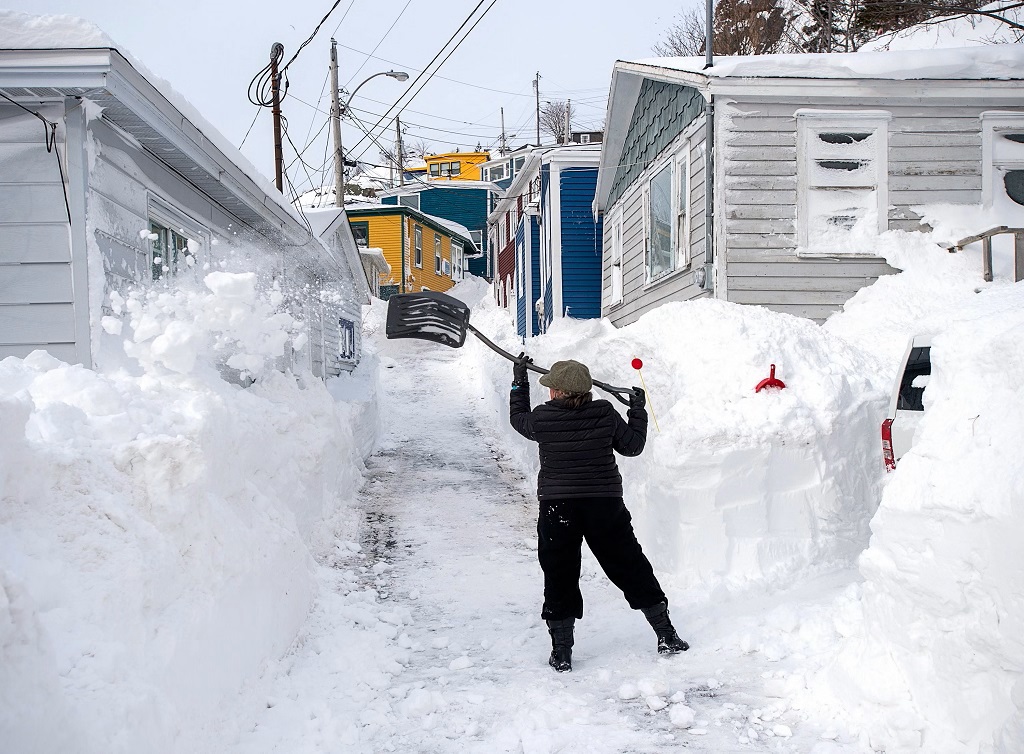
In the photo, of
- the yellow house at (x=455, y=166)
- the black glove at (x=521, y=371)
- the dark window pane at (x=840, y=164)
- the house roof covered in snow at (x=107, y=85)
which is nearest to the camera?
the black glove at (x=521, y=371)

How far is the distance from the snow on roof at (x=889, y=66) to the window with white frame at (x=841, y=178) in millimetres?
489

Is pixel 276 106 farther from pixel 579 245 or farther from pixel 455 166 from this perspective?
pixel 455 166

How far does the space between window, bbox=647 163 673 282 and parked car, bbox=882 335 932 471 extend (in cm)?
632

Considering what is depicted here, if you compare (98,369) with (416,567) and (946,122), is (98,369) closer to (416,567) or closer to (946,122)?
(416,567)

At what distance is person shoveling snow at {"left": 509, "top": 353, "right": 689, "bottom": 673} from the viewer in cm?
513

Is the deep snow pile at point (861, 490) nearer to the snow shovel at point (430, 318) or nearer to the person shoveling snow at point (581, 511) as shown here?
the person shoveling snow at point (581, 511)

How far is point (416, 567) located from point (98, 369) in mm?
3008

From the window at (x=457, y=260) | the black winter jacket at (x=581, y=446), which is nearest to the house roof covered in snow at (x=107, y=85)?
the black winter jacket at (x=581, y=446)

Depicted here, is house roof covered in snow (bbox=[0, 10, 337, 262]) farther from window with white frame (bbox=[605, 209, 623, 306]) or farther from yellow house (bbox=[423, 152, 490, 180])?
yellow house (bbox=[423, 152, 490, 180])

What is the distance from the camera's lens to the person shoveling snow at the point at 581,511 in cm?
513

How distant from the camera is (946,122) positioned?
10.7 meters

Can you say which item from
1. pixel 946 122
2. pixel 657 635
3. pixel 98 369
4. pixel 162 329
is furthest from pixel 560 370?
pixel 946 122

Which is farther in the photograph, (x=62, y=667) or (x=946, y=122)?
(x=946, y=122)

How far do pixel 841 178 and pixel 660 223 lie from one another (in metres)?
3.18
